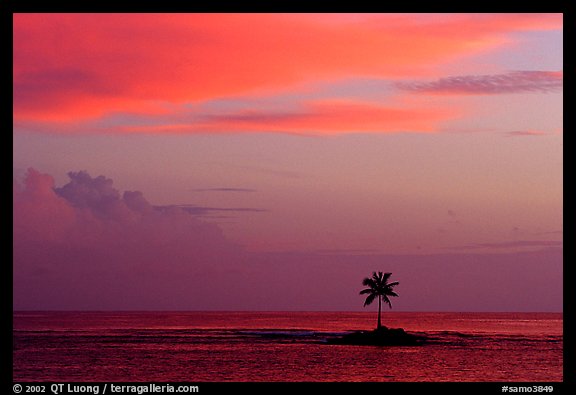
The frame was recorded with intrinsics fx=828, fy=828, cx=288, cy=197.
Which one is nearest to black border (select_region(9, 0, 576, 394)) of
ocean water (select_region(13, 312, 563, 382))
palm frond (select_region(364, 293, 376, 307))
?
ocean water (select_region(13, 312, 563, 382))

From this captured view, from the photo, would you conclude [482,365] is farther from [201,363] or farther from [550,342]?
[550,342]

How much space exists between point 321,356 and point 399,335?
16.4 m

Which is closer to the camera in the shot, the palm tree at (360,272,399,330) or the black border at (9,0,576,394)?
the black border at (9,0,576,394)

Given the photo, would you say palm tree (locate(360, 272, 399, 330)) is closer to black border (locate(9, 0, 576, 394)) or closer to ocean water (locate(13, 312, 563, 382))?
ocean water (locate(13, 312, 563, 382))

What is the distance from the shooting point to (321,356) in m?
86.4
